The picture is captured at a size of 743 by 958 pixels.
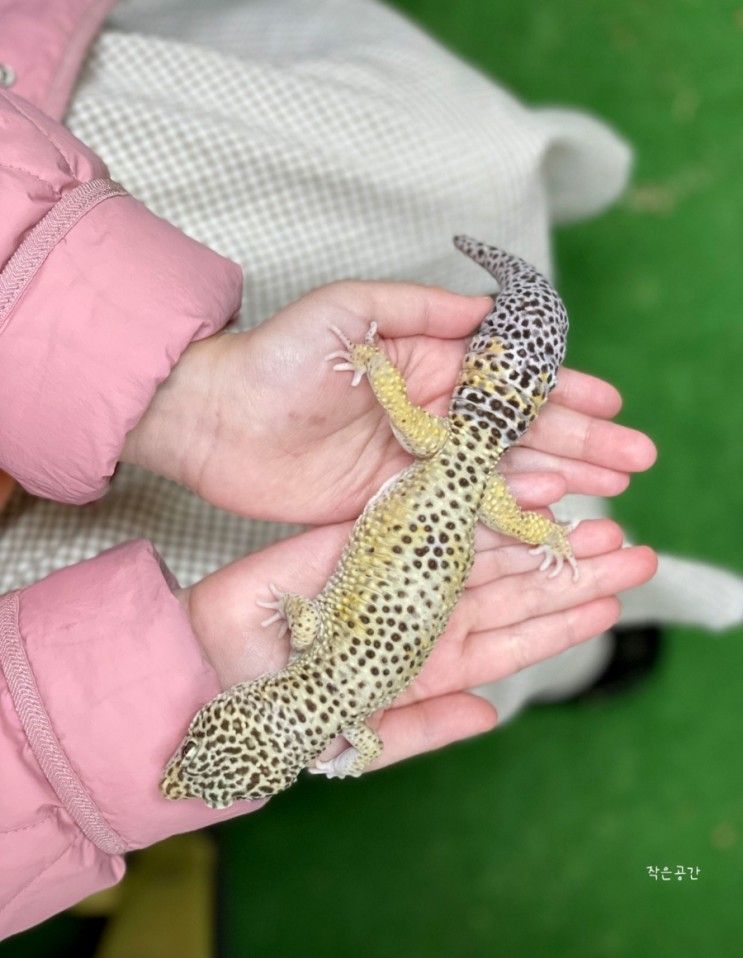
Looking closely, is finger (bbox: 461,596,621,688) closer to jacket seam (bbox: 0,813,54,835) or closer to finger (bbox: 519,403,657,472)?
finger (bbox: 519,403,657,472)

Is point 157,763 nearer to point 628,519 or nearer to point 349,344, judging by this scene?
point 349,344

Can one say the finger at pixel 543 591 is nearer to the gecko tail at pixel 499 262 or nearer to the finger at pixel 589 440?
the finger at pixel 589 440

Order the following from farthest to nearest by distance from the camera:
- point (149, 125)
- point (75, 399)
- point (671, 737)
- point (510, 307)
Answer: point (671, 737), point (149, 125), point (510, 307), point (75, 399)

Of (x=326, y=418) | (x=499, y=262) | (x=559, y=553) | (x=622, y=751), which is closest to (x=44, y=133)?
(x=326, y=418)

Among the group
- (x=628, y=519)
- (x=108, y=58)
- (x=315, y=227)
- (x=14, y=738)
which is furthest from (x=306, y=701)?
(x=628, y=519)

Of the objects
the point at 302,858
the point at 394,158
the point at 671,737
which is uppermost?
the point at 394,158

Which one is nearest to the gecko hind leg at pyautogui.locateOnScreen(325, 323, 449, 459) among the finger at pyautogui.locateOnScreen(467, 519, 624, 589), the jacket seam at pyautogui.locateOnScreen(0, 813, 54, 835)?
the finger at pyautogui.locateOnScreen(467, 519, 624, 589)

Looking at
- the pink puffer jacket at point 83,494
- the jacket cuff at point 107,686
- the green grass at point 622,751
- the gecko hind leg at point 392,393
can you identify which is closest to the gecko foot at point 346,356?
the gecko hind leg at point 392,393
